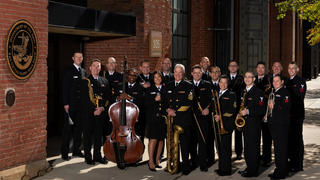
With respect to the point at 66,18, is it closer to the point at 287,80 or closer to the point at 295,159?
the point at 287,80

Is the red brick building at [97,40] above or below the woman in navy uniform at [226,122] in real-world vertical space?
above

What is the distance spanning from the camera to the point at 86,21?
1005cm

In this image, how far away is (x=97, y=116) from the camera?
29.1 feet

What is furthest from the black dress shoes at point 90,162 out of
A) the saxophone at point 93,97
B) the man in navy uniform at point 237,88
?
the man in navy uniform at point 237,88

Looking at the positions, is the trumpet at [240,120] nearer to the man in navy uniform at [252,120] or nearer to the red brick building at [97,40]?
the man in navy uniform at [252,120]

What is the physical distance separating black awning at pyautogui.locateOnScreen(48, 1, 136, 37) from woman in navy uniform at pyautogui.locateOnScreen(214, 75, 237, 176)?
323cm

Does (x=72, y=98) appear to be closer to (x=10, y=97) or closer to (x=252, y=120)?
(x=10, y=97)

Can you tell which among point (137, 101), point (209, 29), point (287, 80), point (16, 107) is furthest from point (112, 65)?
point (209, 29)

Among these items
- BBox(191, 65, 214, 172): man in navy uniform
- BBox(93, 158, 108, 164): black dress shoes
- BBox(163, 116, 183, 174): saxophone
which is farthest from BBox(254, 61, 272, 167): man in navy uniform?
BBox(93, 158, 108, 164): black dress shoes

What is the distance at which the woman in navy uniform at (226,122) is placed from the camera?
8.21 metres

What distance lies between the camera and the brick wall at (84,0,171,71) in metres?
12.1

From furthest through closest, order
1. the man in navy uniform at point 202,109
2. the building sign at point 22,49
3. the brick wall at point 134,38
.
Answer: the brick wall at point 134,38
the man in navy uniform at point 202,109
the building sign at point 22,49

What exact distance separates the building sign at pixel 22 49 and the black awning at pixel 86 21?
3.58 feet

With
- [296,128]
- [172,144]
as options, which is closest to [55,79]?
[172,144]
